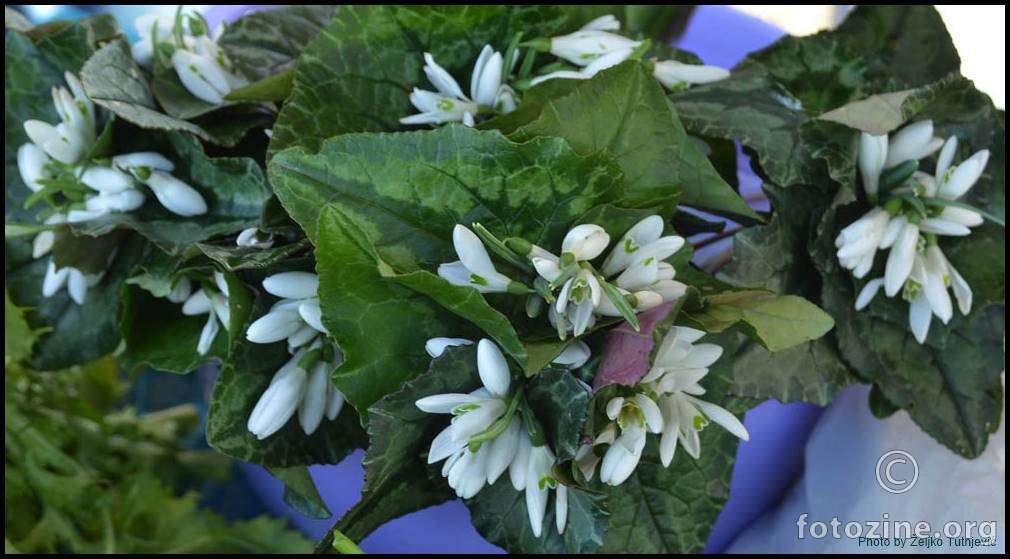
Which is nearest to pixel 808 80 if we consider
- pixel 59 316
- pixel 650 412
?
pixel 650 412

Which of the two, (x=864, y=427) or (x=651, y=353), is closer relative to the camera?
(x=651, y=353)

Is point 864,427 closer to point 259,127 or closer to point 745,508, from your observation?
point 745,508

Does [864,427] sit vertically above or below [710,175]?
below

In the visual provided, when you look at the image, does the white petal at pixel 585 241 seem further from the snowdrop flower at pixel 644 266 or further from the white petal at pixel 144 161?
the white petal at pixel 144 161

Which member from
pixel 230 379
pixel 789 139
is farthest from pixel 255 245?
pixel 789 139

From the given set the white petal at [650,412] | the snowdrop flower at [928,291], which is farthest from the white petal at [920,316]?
the white petal at [650,412]

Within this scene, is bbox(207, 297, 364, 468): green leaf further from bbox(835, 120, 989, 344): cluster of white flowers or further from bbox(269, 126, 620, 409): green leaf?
bbox(835, 120, 989, 344): cluster of white flowers

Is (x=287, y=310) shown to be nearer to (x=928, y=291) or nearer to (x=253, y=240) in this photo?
(x=253, y=240)
